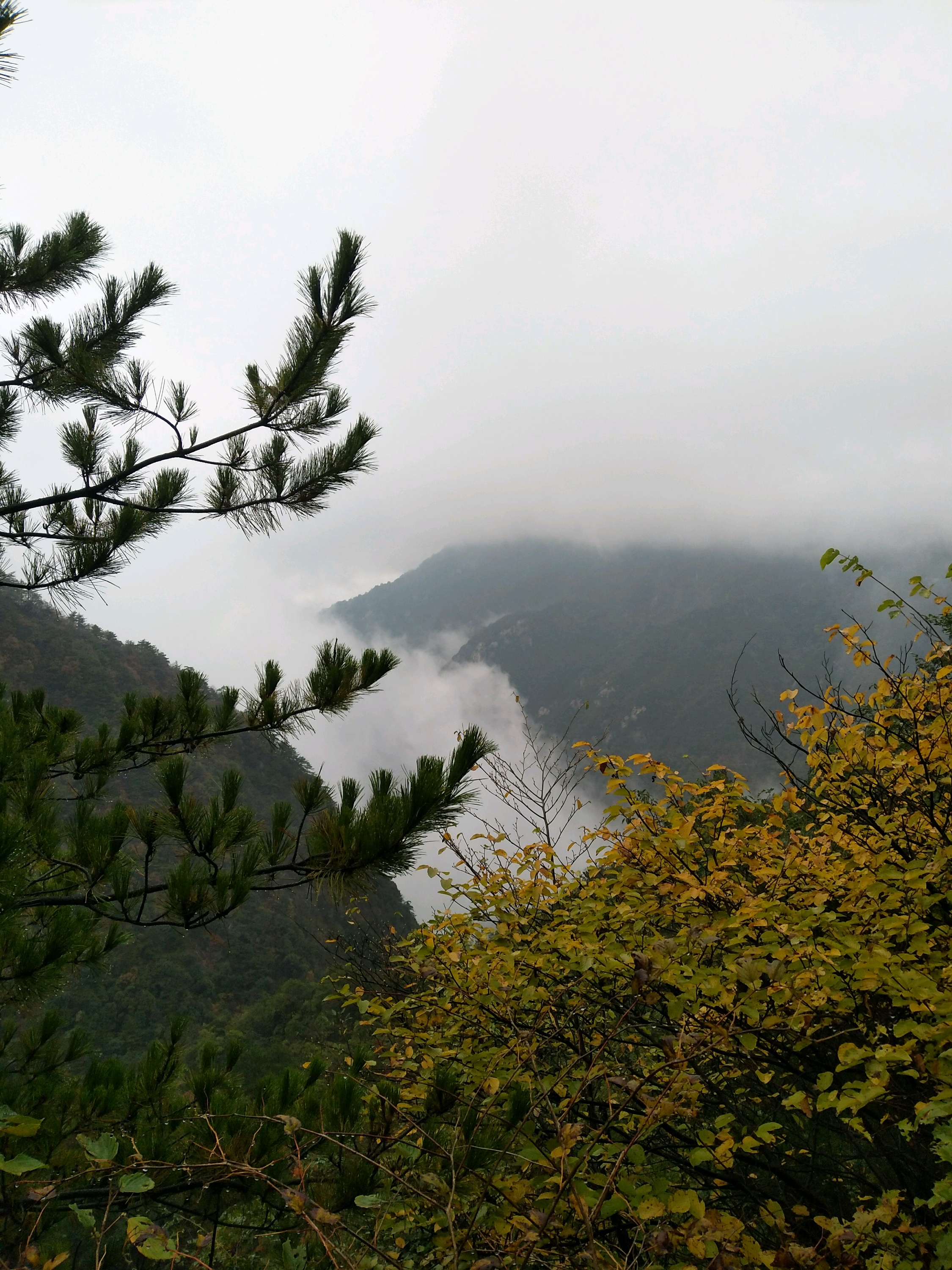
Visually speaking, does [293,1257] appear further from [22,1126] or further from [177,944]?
[177,944]

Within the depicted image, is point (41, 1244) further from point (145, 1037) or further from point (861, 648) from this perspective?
point (145, 1037)

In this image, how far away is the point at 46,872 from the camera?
301cm

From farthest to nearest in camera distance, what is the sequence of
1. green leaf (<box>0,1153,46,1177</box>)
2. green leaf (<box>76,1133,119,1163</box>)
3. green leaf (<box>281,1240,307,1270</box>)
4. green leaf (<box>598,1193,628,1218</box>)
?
green leaf (<box>598,1193,628,1218</box>) < green leaf (<box>281,1240,307,1270</box>) < green leaf (<box>76,1133,119,1163</box>) < green leaf (<box>0,1153,46,1177</box>)

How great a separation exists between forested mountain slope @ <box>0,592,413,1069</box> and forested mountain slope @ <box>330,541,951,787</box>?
162ft

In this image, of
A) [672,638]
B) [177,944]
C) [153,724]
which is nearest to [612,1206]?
[153,724]

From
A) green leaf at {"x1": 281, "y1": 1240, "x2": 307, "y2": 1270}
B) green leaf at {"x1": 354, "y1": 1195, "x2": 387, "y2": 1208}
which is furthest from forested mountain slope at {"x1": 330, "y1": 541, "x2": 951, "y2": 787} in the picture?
green leaf at {"x1": 281, "y1": 1240, "x2": 307, "y2": 1270}

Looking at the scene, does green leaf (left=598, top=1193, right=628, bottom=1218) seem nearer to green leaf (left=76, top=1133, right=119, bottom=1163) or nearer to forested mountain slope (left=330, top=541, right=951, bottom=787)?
green leaf (left=76, top=1133, right=119, bottom=1163)

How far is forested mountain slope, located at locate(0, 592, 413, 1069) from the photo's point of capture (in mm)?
27844

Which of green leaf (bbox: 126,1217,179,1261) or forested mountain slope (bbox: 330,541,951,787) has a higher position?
forested mountain slope (bbox: 330,541,951,787)

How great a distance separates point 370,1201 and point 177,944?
133 feet

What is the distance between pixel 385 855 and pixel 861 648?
90.4 inches

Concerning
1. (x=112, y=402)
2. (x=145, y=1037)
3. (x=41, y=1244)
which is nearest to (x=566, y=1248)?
(x=41, y=1244)

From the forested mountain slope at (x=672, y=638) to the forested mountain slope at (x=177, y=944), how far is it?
49.5m

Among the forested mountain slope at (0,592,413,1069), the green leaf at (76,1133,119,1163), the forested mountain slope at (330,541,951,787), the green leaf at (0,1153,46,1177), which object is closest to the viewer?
the green leaf at (0,1153,46,1177)
